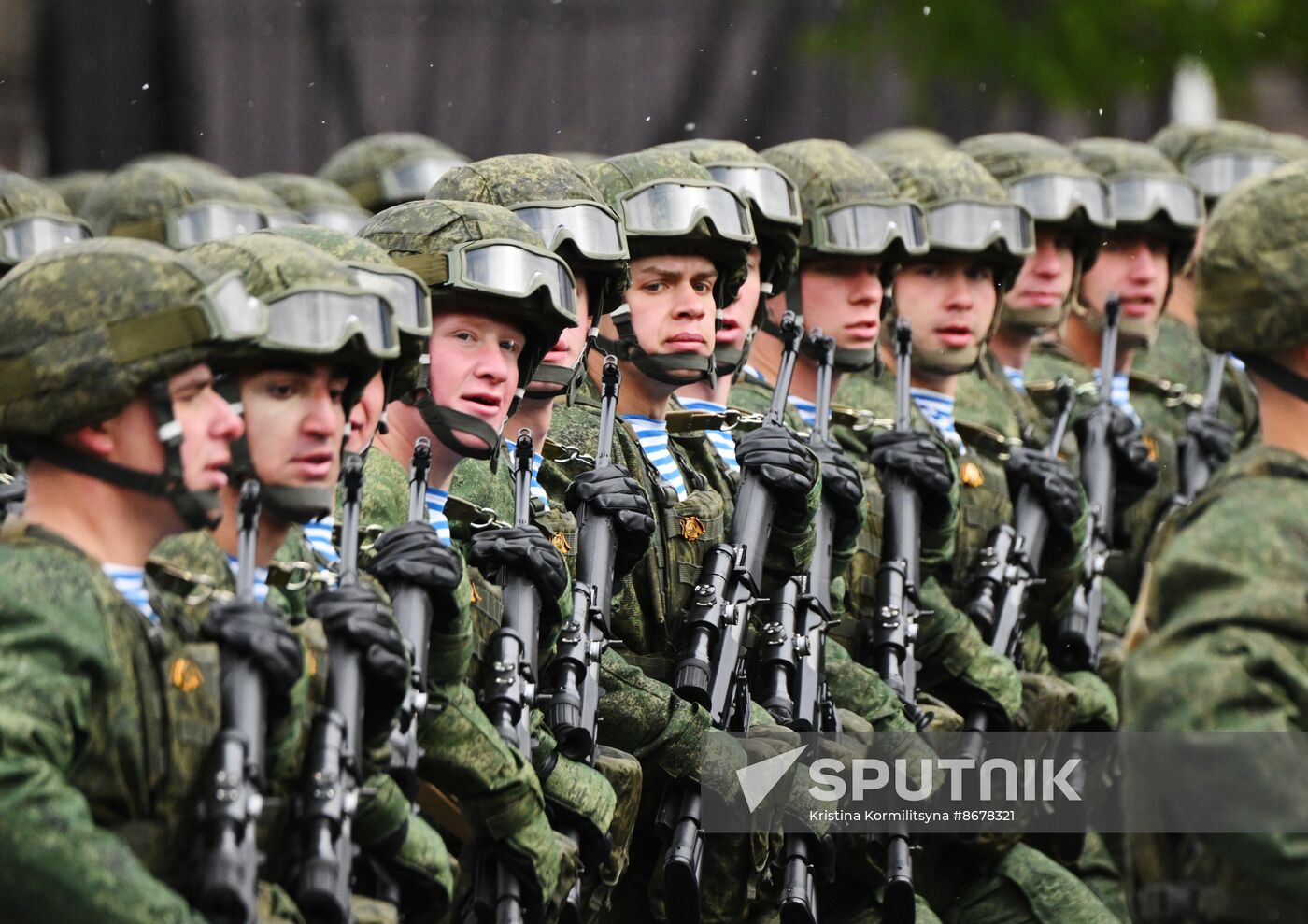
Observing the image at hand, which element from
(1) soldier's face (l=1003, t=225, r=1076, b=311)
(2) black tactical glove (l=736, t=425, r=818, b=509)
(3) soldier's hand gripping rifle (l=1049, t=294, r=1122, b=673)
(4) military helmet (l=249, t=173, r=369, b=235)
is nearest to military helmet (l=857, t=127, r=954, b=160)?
(1) soldier's face (l=1003, t=225, r=1076, b=311)

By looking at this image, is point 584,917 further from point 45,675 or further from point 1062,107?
point 1062,107

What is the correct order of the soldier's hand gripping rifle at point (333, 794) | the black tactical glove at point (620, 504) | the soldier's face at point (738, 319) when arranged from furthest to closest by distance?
the soldier's face at point (738, 319), the black tactical glove at point (620, 504), the soldier's hand gripping rifle at point (333, 794)

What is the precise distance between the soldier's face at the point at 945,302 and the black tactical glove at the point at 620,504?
3061mm

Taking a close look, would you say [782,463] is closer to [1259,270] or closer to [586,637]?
[586,637]

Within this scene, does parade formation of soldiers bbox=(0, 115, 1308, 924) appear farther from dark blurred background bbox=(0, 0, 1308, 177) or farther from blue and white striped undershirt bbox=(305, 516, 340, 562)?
dark blurred background bbox=(0, 0, 1308, 177)

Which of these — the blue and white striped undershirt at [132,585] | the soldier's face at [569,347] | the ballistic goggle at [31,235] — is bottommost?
the ballistic goggle at [31,235]

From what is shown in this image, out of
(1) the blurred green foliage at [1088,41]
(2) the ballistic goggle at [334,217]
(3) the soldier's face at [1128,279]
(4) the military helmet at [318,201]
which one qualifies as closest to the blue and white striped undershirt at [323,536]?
(4) the military helmet at [318,201]

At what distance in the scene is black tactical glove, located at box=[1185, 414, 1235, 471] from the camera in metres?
13.0

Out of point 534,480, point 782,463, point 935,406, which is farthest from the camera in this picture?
point 935,406

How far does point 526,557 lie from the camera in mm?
7688

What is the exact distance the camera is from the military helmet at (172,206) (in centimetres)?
1191

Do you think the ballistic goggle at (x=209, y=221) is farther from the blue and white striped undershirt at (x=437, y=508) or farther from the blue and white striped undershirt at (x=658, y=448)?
the blue and white striped undershirt at (x=437, y=508)

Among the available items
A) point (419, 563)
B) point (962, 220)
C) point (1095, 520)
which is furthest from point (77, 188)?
point (419, 563)

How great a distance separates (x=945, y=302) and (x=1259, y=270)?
4.83m
